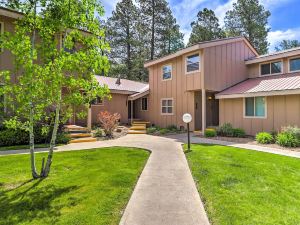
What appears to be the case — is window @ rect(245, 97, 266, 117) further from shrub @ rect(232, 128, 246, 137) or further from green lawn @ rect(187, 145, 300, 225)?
green lawn @ rect(187, 145, 300, 225)

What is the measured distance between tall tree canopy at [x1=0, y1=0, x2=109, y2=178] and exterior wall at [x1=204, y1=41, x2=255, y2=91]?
1019 centimetres

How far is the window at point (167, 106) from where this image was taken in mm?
17531

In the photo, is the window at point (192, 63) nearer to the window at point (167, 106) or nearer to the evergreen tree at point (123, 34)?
the window at point (167, 106)

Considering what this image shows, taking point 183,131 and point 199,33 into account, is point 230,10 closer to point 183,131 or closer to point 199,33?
point 199,33

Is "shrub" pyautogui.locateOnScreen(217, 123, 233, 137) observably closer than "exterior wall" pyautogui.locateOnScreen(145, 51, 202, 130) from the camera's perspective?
Yes

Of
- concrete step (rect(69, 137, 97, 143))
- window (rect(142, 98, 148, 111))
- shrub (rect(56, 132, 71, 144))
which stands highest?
window (rect(142, 98, 148, 111))

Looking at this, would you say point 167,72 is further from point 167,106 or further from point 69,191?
point 69,191

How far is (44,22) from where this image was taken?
5.23m

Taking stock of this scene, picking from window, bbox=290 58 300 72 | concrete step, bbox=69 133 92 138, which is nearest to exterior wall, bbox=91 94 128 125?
concrete step, bbox=69 133 92 138

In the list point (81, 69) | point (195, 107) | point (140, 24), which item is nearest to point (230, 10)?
point (140, 24)

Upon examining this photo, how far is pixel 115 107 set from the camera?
19.1 meters

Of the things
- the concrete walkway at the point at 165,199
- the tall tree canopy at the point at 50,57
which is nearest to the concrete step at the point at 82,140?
the tall tree canopy at the point at 50,57

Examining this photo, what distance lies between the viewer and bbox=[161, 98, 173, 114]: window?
17.5 metres

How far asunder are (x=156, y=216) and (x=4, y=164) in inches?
215
